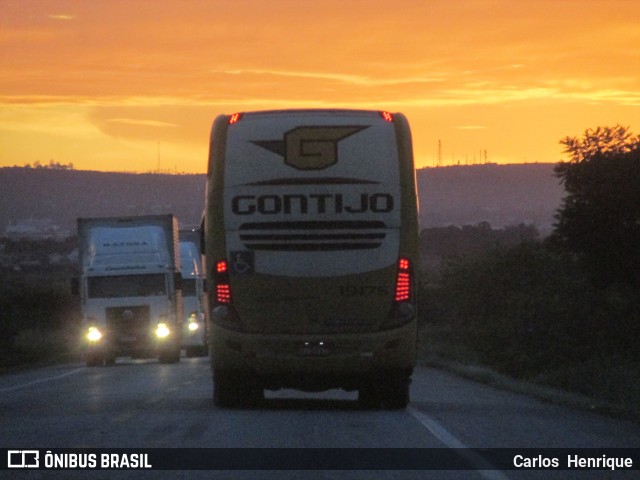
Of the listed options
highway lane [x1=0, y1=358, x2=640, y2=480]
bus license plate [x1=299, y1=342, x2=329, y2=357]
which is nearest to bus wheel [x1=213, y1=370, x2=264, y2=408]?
highway lane [x1=0, y1=358, x2=640, y2=480]

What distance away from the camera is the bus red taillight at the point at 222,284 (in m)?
18.1

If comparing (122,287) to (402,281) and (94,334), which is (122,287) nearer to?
(94,334)

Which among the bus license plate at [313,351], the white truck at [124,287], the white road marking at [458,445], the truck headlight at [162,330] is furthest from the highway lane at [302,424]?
the truck headlight at [162,330]

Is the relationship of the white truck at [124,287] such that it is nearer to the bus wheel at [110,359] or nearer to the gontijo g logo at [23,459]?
the bus wheel at [110,359]

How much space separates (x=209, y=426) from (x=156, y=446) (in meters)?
2.28

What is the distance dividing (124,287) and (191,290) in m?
9.10

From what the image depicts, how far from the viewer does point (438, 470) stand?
12383 millimetres

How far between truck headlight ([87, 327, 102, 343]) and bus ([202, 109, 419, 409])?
72.2 ft

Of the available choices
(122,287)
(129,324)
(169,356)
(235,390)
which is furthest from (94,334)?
(235,390)

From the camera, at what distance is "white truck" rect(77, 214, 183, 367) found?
39.3m

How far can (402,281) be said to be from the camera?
1809 centimetres

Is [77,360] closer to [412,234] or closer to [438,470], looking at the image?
[412,234]

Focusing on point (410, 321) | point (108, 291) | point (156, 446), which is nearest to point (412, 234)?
point (410, 321)

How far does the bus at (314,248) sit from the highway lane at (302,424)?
89 cm
